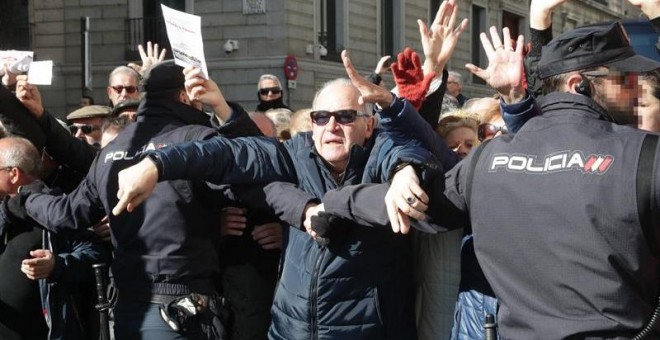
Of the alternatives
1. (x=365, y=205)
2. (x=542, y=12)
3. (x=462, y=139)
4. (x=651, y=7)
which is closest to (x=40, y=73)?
(x=462, y=139)

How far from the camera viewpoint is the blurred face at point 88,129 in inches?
279

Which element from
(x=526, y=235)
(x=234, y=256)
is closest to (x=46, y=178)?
(x=234, y=256)

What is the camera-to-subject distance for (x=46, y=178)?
5.57 metres

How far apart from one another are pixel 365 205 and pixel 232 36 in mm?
18362

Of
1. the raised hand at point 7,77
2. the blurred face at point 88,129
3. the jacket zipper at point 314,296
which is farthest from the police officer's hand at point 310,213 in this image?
the blurred face at point 88,129

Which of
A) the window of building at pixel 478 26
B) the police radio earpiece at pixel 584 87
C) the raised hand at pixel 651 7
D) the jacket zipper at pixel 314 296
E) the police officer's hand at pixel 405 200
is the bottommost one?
the jacket zipper at pixel 314 296

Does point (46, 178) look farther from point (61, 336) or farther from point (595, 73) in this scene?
point (595, 73)

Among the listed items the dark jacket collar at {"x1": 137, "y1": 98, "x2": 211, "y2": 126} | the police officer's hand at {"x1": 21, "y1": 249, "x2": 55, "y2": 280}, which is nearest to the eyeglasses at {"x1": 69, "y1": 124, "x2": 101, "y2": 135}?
the police officer's hand at {"x1": 21, "y1": 249, "x2": 55, "y2": 280}

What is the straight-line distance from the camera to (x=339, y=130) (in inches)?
151

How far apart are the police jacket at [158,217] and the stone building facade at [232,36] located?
1575cm

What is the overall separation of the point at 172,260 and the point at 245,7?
1735 centimetres

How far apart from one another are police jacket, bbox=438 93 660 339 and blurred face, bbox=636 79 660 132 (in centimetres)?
13

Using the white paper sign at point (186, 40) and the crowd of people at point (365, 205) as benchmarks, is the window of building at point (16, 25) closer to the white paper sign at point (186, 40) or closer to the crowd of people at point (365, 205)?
the crowd of people at point (365, 205)

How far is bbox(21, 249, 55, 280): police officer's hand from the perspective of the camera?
4680 mm
